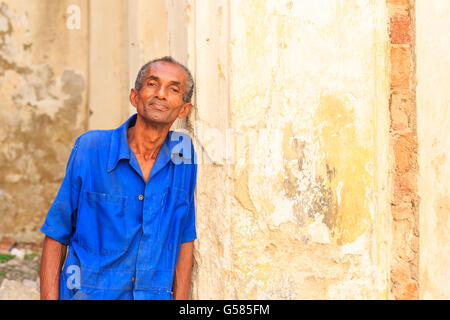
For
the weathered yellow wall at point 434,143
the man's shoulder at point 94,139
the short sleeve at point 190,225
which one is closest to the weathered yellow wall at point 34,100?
the man's shoulder at point 94,139

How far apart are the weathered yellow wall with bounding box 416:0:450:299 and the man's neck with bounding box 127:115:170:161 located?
1.06 meters

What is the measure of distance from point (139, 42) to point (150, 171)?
1.85 metres

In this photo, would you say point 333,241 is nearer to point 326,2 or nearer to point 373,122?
point 373,122

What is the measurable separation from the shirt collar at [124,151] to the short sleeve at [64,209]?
135 millimetres

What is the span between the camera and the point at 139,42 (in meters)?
3.49

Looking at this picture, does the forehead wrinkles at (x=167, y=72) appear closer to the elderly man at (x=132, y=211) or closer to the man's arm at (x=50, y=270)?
the elderly man at (x=132, y=211)

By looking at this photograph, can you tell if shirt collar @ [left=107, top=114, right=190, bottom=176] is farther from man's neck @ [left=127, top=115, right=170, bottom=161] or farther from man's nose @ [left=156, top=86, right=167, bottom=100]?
man's nose @ [left=156, top=86, right=167, bottom=100]

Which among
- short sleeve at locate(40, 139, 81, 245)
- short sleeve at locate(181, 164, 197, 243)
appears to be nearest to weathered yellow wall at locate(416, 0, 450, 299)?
short sleeve at locate(181, 164, 197, 243)

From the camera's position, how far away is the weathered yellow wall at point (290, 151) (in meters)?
1.90

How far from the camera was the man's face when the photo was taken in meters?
1.87

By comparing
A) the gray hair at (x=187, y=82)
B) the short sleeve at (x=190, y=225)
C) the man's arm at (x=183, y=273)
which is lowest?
the man's arm at (x=183, y=273)

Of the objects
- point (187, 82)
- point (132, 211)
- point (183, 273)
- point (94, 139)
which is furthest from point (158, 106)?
point (183, 273)

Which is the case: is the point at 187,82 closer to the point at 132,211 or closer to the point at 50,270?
the point at 132,211
